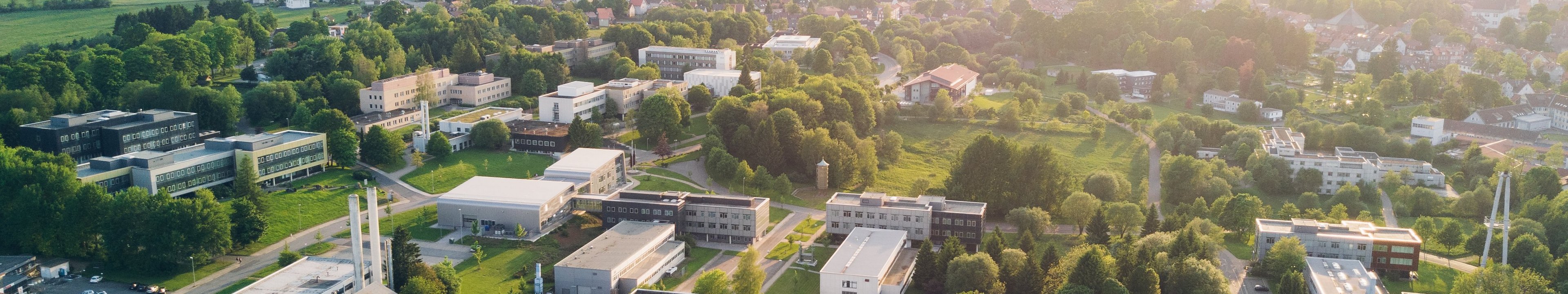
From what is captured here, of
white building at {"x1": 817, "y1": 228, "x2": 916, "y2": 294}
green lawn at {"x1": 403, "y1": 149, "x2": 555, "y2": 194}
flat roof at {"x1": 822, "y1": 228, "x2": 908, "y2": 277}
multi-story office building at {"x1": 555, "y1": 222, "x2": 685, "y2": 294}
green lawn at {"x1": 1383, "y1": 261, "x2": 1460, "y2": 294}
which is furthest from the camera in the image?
green lawn at {"x1": 403, "y1": 149, "x2": 555, "y2": 194}

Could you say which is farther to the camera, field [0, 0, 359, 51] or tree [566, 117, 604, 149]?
field [0, 0, 359, 51]

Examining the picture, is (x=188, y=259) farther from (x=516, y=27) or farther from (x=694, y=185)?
(x=516, y=27)

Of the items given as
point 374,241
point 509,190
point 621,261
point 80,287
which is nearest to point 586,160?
point 509,190

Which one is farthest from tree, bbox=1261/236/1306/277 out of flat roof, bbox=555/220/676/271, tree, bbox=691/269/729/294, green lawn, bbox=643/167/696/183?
green lawn, bbox=643/167/696/183

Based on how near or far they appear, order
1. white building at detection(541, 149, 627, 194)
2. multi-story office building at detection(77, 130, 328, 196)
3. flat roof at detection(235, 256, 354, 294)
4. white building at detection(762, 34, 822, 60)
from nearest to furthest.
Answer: flat roof at detection(235, 256, 354, 294) → multi-story office building at detection(77, 130, 328, 196) → white building at detection(541, 149, 627, 194) → white building at detection(762, 34, 822, 60)

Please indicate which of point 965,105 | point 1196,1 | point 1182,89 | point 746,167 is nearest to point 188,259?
point 746,167

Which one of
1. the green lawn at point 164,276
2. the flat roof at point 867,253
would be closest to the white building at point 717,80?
the flat roof at point 867,253

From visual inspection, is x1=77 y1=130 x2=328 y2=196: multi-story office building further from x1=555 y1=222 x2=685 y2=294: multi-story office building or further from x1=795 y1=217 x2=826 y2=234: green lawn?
x1=795 y1=217 x2=826 y2=234: green lawn
